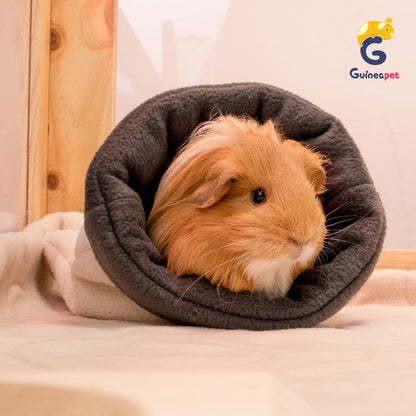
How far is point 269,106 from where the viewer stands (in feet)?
3.80

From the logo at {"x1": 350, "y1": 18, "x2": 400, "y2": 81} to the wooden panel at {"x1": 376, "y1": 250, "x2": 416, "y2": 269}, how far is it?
566 mm

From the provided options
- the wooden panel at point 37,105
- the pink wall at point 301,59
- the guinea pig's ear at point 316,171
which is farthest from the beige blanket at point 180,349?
the pink wall at point 301,59

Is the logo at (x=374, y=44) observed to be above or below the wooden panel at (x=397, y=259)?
above

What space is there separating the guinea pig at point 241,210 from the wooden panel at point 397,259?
0.69 m

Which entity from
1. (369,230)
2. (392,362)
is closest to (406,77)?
(369,230)

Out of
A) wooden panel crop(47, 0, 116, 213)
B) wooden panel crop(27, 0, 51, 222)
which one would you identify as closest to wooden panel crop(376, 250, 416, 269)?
wooden panel crop(47, 0, 116, 213)

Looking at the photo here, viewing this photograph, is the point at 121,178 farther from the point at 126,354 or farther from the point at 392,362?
the point at 392,362

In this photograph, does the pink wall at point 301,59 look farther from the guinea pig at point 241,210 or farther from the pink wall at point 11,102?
the guinea pig at point 241,210

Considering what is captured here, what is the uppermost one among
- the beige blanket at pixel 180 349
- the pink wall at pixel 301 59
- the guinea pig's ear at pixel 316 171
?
the pink wall at pixel 301 59

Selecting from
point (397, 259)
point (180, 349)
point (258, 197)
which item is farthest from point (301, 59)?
point (180, 349)

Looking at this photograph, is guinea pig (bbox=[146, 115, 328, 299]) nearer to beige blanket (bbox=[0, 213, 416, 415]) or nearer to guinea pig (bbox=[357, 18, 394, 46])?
beige blanket (bbox=[0, 213, 416, 415])

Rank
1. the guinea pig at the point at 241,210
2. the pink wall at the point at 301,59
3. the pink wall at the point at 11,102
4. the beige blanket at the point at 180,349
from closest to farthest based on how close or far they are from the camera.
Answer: the beige blanket at the point at 180,349, the guinea pig at the point at 241,210, the pink wall at the point at 11,102, the pink wall at the point at 301,59

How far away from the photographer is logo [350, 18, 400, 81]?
65.2 inches

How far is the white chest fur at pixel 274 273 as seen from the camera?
3.07 feet
